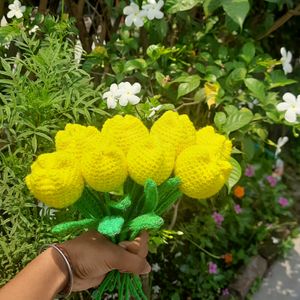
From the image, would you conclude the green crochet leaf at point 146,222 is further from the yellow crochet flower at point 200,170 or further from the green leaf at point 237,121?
the green leaf at point 237,121

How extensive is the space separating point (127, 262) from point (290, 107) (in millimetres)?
750

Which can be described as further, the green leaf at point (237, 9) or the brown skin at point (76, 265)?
the green leaf at point (237, 9)

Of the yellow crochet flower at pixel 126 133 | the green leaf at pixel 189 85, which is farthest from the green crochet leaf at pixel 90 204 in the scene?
the green leaf at pixel 189 85

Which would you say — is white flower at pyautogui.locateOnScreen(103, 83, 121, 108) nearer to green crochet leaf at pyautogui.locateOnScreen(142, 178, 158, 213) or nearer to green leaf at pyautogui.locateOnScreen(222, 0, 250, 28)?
green leaf at pyautogui.locateOnScreen(222, 0, 250, 28)

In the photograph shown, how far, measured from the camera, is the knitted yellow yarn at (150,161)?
0.96 metres

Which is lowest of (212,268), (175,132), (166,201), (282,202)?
(282,202)

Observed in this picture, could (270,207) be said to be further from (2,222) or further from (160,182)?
(160,182)

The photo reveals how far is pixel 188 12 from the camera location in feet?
6.59

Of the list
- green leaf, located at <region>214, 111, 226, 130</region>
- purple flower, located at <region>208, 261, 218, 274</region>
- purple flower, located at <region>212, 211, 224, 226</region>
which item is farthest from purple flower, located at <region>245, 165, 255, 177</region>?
green leaf, located at <region>214, 111, 226, 130</region>

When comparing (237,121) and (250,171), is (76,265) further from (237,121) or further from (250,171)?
(250,171)

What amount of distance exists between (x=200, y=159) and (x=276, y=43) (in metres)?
2.00

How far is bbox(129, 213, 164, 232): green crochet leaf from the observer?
3.21ft

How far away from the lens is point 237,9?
1.51m

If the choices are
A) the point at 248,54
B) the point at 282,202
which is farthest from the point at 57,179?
the point at 282,202
